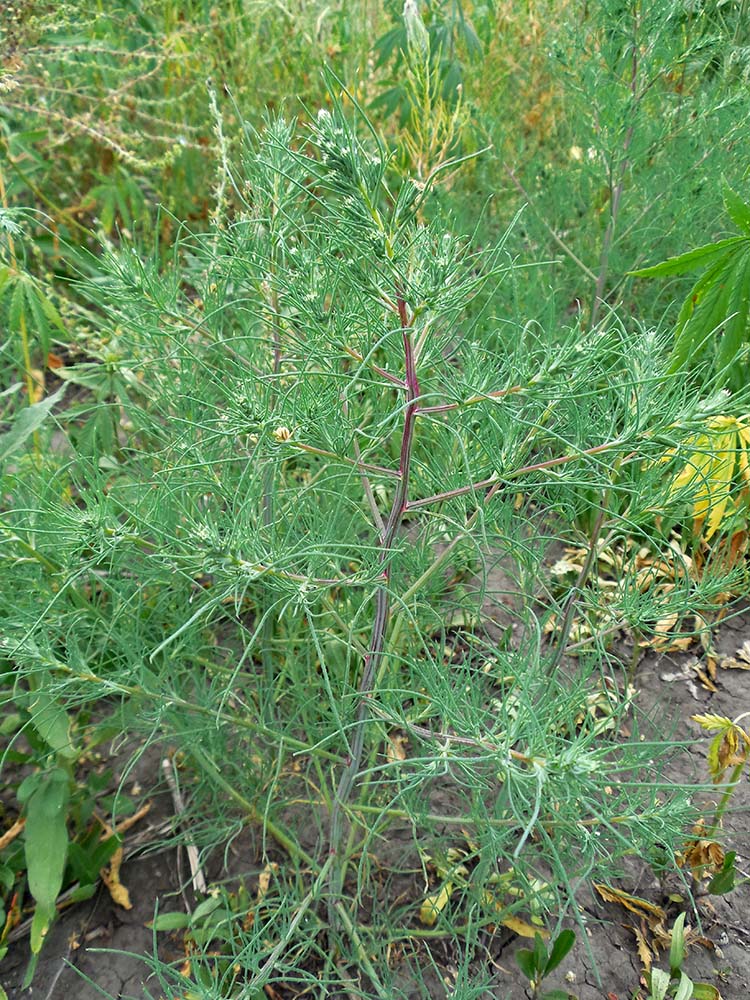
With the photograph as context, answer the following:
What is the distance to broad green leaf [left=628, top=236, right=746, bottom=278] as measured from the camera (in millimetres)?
1069

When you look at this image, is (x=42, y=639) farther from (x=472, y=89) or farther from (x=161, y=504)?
(x=472, y=89)

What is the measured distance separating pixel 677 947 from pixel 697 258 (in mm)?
1064

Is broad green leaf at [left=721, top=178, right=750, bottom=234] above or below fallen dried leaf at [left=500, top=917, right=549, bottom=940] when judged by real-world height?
above

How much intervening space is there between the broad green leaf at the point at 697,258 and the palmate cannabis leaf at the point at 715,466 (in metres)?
0.20

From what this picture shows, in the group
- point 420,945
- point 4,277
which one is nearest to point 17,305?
point 4,277

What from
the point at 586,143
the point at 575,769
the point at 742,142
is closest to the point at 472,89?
the point at 586,143

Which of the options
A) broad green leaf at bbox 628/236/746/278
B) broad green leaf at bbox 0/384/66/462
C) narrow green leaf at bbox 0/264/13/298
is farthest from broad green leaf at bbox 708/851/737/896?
narrow green leaf at bbox 0/264/13/298

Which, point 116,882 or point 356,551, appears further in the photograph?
point 116,882

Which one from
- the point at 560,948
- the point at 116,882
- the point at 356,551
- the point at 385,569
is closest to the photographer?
the point at 385,569

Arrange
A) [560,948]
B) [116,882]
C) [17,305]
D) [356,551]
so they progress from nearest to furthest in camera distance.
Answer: [560,948] < [356,551] < [116,882] < [17,305]

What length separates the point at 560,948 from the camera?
1296 millimetres

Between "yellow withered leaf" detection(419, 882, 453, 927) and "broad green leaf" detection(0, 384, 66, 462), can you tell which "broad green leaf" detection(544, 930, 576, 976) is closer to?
"yellow withered leaf" detection(419, 882, 453, 927)

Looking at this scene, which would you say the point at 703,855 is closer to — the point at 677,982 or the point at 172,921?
the point at 677,982

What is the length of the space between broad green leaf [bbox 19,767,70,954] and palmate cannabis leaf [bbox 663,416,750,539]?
1.16 meters
